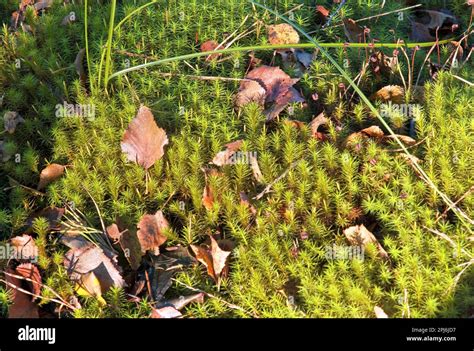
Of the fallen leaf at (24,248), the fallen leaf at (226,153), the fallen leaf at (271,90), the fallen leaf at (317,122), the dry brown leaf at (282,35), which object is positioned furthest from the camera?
the dry brown leaf at (282,35)

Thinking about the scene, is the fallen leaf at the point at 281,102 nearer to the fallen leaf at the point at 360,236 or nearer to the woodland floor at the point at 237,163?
the woodland floor at the point at 237,163

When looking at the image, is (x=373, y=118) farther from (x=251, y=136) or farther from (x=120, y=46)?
(x=120, y=46)

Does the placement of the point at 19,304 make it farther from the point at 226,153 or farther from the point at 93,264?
the point at 226,153

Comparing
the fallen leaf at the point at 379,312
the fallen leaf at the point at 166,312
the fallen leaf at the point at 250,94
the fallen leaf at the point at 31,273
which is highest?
the fallen leaf at the point at 250,94

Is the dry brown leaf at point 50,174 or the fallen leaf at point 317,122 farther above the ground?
the fallen leaf at point 317,122

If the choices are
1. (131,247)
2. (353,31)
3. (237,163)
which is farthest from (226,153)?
(353,31)

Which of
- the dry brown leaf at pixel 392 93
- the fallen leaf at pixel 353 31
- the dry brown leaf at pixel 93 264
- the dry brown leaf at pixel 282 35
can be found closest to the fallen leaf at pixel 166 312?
the dry brown leaf at pixel 93 264
